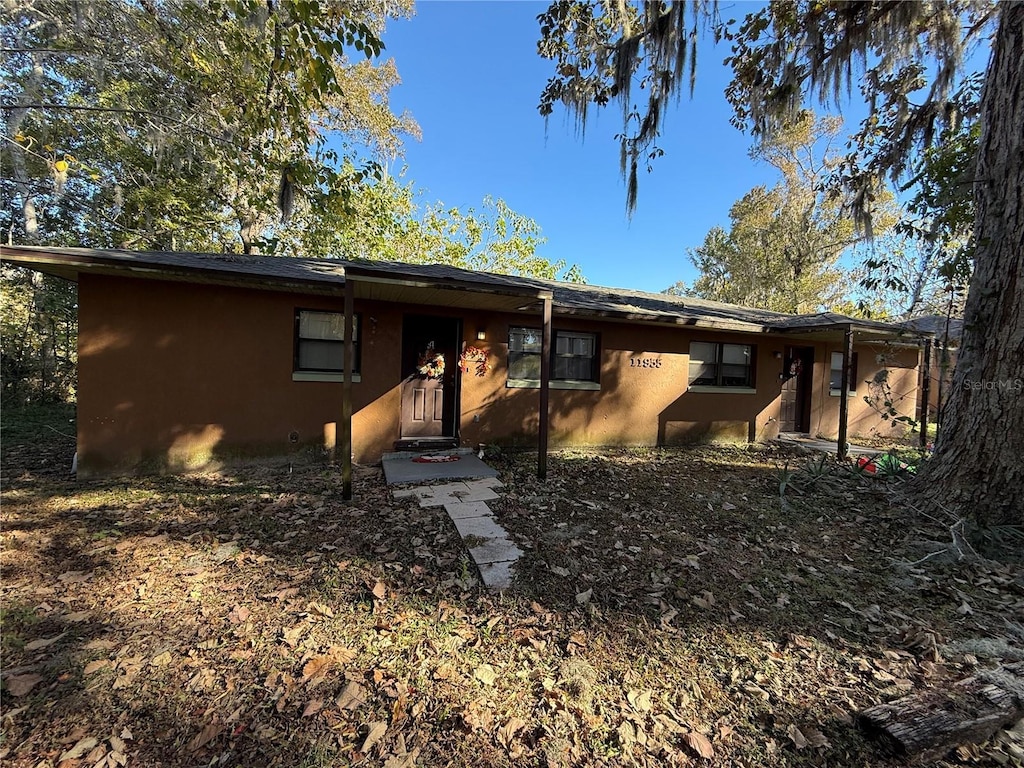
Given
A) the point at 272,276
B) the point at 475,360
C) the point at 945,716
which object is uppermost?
the point at 272,276

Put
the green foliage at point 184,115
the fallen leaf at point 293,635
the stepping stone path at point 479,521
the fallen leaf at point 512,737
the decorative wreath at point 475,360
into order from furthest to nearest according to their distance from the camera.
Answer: the decorative wreath at point 475,360 < the green foliage at point 184,115 < the stepping stone path at point 479,521 < the fallen leaf at point 293,635 < the fallen leaf at point 512,737

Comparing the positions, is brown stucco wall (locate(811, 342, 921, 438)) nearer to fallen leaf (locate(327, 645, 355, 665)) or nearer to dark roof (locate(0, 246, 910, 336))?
dark roof (locate(0, 246, 910, 336))

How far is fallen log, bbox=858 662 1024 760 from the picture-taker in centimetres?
208

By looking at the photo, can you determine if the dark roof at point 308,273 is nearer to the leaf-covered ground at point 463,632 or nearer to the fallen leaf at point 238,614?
the leaf-covered ground at point 463,632

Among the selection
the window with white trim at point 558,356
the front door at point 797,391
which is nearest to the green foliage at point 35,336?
the window with white trim at point 558,356

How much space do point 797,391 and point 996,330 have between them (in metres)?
6.64

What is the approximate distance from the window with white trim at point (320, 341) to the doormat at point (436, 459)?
1813 millimetres

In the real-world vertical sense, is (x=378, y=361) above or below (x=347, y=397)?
above

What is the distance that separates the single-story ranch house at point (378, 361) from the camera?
5.82m

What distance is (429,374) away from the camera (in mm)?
7555

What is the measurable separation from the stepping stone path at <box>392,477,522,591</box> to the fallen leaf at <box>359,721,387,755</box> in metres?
1.37

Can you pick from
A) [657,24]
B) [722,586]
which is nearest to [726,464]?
[722,586]

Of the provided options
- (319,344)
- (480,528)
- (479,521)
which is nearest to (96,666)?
(480,528)

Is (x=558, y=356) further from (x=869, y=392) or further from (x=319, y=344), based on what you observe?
(x=869, y=392)
